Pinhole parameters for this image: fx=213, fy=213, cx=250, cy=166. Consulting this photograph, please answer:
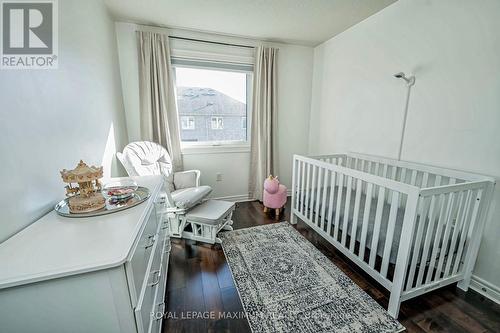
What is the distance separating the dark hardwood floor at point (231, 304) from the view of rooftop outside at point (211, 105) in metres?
1.65

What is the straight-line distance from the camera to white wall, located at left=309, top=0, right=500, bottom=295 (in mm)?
1423

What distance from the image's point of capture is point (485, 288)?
146cm

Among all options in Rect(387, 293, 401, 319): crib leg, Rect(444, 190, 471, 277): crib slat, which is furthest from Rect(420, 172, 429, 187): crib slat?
Rect(387, 293, 401, 319): crib leg

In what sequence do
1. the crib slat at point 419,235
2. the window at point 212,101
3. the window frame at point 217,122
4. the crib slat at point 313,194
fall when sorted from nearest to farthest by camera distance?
the crib slat at point 419,235
the crib slat at point 313,194
the window at point 212,101
the window frame at point 217,122

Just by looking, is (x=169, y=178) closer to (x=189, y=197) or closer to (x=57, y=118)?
(x=189, y=197)

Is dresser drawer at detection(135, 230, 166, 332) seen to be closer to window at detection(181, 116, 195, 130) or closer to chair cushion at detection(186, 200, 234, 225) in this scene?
chair cushion at detection(186, 200, 234, 225)

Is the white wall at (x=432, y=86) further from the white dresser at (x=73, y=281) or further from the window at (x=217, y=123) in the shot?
the white dresser at (x=73, y=281)

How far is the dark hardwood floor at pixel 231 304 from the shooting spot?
125cm

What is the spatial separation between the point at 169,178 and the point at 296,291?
5.59 feet

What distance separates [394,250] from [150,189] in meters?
1.60

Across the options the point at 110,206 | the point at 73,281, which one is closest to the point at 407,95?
the point at 110,206

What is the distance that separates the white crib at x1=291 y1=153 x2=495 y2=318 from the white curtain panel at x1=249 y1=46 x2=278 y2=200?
1.23m

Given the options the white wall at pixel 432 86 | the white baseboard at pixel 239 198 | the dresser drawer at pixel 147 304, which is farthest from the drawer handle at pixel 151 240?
the white wall at pixel 432 86

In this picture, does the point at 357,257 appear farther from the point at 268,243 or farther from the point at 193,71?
the point at 193,71
